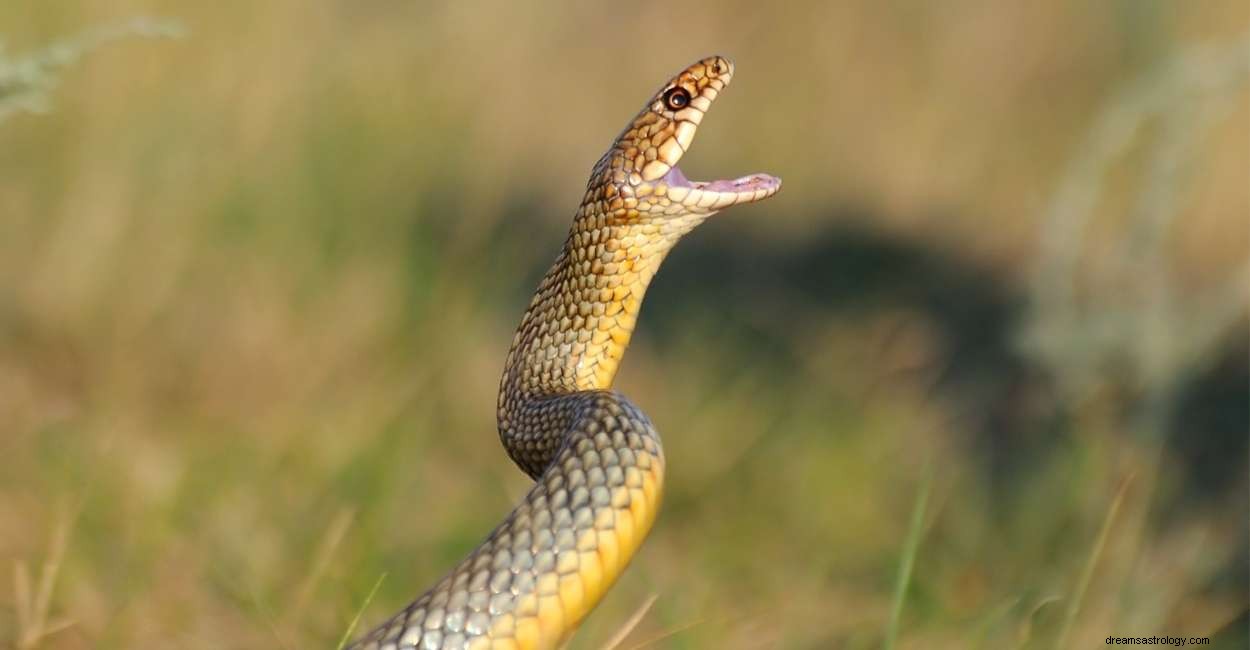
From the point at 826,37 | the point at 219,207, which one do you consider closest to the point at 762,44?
the point at 826,37

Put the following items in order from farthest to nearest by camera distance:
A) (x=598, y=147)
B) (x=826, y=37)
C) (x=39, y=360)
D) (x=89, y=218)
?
(x=826, y=37)
(x=598, y=147)
(x=89, y=218)
(x=39, y=360)

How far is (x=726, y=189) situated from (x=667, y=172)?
12 cm

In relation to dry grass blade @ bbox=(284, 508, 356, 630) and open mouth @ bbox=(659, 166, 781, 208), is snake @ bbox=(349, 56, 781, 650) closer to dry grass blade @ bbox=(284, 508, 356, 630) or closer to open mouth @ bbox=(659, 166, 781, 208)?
open mouth @ bbox=(659, 166, 781, 208)

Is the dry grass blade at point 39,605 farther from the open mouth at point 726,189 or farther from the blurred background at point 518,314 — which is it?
the open mouth at point 726,189

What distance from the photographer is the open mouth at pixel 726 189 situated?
2.80 metres

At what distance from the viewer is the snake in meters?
2.50

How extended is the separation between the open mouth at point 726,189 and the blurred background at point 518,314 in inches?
24.0

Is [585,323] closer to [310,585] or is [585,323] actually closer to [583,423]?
[583,423]

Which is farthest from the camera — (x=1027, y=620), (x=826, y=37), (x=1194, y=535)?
(x=826, y=37)

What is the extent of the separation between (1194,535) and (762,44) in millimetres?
5170

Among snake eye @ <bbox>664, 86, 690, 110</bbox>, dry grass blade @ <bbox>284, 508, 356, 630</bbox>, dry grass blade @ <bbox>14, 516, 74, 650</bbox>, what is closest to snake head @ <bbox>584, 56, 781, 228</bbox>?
snake eye @ <bbox>664, 86, 690, 110</bbox>

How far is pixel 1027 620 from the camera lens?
9.93ft

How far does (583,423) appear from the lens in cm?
260

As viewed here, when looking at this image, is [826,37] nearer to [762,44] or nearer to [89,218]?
[762,44]
